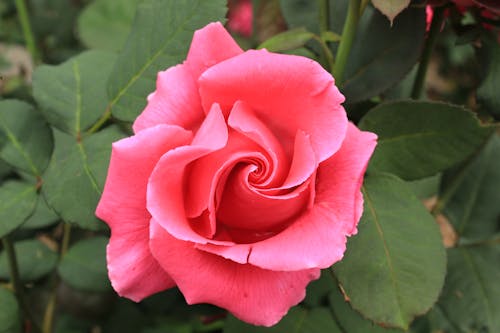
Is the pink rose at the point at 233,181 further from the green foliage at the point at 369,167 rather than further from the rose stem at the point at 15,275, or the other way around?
the rose stem at the point at 15,275

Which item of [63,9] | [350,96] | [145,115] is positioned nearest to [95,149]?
[145,115]

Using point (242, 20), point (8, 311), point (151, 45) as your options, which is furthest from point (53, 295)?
point (242, 20)

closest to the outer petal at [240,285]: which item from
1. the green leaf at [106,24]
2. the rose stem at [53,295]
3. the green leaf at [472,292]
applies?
the green leaf at [472,292]

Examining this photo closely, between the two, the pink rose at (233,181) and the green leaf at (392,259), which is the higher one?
the pink rose at (233,181)

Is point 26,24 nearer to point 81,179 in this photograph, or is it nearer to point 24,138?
point 24,138

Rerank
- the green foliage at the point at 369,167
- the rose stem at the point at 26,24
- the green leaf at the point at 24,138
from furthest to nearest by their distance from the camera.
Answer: the rose stem at the point at 26,24 < the green leaf at the point at 24,138 < the green foliage at the point at 369,167

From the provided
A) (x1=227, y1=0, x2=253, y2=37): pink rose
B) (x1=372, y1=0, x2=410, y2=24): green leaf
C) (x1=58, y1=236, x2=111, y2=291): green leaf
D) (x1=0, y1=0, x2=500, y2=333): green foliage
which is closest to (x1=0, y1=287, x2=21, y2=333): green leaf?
(x1=0, y1=0, x2=500, y2=333): green foliage
